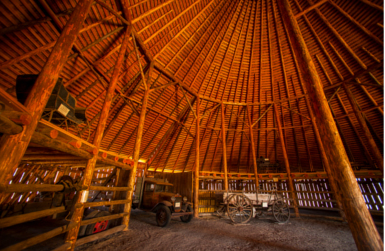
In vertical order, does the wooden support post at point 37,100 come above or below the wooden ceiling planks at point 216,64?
below

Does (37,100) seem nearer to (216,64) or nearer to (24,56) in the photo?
(24,56)

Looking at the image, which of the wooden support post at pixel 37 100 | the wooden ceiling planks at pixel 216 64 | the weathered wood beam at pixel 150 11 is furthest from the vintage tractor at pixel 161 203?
the weathered wood beam at pixel 150 11

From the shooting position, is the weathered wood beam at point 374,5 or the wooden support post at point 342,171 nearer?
the wooden support post at point 342,171

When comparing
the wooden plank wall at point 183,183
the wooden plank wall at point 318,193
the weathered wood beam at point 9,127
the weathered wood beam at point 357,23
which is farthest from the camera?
the wooden plank wall at point 183,183

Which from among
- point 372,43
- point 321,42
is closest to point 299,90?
point 321,42

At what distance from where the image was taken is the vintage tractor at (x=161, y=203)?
5906mm

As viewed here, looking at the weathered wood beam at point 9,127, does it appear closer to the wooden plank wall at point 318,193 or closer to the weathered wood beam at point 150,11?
the weathered wood beam at point 150,11

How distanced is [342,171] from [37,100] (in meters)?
6.08

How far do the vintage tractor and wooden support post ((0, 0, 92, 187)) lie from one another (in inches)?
186

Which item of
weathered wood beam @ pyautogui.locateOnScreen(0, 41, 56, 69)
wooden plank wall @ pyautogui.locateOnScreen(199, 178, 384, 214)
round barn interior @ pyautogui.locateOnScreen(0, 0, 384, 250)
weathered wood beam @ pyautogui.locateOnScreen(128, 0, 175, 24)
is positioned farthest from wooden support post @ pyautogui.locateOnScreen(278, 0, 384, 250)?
weathered wood beam @ pyautogui.locateOnScreen(0, 41, 56, 69)

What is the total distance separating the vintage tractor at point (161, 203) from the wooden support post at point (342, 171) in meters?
4.94

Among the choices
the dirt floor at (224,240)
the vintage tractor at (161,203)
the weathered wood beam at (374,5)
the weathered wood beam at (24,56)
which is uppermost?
the weathered wood beam at (374,5)

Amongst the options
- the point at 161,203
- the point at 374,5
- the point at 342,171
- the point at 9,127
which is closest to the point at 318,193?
the point at 342,171

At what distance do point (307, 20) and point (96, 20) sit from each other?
35.8 ft
